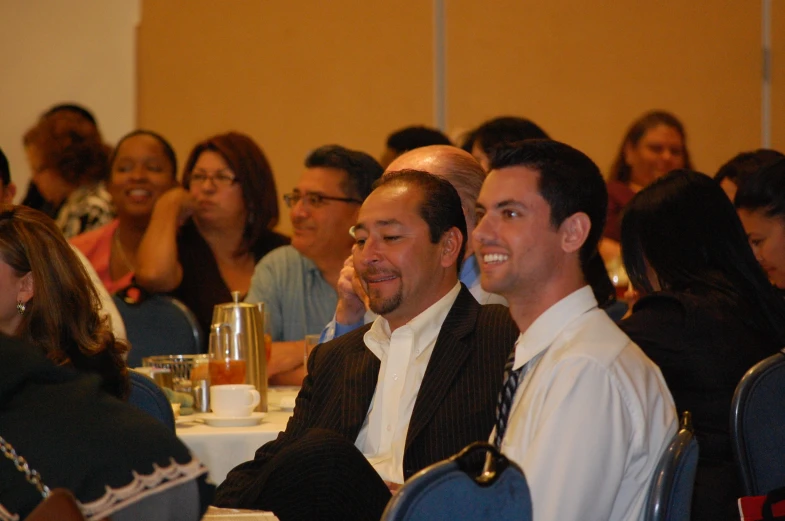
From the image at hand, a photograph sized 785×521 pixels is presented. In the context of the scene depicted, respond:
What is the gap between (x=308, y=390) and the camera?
8.64ft

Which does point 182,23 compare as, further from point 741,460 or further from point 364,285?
point 741,460

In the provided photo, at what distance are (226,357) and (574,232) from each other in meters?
1.25

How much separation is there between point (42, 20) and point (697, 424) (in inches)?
205

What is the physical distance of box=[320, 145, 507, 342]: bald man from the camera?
313 cm

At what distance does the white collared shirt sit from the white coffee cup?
1.27 feet

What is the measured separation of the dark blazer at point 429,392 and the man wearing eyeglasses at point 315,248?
46.6 inches

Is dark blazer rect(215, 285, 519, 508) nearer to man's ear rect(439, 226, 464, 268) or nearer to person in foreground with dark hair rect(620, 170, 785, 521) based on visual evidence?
man's ear rect(439, 226, 464, 268)

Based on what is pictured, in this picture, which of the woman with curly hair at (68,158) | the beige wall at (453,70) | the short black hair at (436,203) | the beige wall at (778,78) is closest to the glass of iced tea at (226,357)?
the short black hair at (436,203)

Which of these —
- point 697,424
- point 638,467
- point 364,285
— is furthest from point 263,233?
point 638,467

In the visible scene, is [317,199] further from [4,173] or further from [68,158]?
[68,158]

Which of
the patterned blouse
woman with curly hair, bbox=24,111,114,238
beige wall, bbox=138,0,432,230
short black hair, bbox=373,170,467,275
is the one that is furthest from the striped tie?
beige wall, bbox=138,0,432,230

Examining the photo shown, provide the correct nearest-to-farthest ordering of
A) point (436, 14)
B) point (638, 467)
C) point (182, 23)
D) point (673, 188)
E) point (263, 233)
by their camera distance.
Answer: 1. point (638, 467)
2. point (673, 188)
3. point (263, 233)
4. point (436, 14)
5. point (182, 23)

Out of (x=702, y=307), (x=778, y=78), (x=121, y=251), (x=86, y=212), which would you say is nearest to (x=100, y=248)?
(x=121, y=251)

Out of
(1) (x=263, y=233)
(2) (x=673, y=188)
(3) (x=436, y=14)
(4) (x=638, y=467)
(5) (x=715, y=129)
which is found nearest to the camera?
(4) (x=638, y=467)
